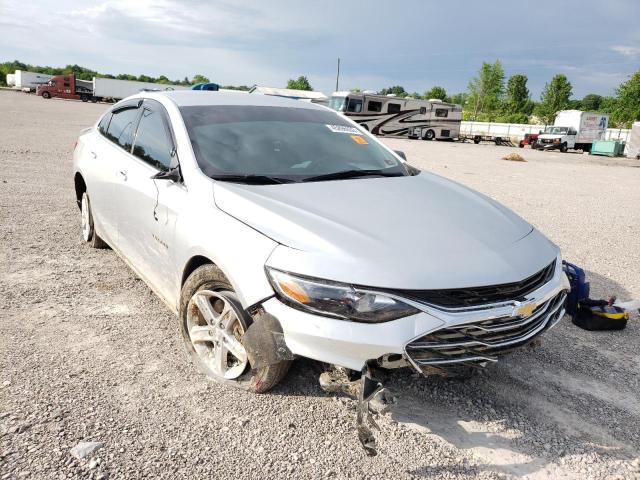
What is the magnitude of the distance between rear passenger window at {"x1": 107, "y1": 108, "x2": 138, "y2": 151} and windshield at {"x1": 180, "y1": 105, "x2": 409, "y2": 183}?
0.77 m

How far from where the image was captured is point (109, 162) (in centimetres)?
425

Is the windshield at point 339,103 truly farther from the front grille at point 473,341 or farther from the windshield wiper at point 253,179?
the front grille at point 473,341

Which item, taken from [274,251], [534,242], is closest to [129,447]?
[274,251]

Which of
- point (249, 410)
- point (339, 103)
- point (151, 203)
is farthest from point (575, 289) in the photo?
point (339, 103)

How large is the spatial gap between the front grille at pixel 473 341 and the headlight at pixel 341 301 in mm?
169

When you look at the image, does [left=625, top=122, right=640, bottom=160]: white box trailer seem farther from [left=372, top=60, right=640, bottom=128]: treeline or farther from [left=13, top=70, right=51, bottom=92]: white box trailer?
[left=13, top=70, right=51, bottom=92]: white box trailer

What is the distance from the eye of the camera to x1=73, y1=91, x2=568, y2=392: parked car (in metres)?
2.28

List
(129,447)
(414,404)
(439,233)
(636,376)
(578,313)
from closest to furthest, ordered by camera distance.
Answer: (129,447) < (439,233) < (414,404) < (636,376) < (578,313)

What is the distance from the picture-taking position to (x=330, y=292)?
2281mm

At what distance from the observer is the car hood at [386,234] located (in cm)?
231

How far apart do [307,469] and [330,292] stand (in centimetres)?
82

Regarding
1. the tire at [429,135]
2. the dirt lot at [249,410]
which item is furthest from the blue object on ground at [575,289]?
the tire at [429,135]

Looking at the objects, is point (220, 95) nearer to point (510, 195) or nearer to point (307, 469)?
point (307, 469)

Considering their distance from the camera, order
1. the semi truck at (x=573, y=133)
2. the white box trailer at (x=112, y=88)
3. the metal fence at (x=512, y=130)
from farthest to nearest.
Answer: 1. the white box trailer at (x=112, y=88)
2. the metal fence at (x=512, y=130)
3. the semi truck at (x=573, y=133)
